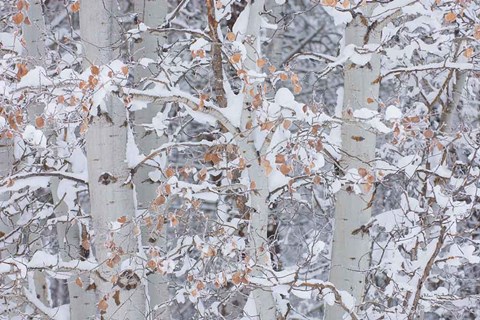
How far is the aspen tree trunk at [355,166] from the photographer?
3.75 meters

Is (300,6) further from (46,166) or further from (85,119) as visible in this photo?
(85,119)

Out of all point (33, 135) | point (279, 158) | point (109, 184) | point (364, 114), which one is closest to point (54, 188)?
point (109, 184)

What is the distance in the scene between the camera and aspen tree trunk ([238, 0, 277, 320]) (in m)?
3.28

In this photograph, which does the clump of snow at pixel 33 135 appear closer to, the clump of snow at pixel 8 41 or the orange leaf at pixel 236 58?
the orange leaf at pixel 236 58

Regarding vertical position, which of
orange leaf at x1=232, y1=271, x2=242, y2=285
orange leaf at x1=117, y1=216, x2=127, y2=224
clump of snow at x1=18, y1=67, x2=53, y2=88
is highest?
clump of snow at x1=18, y1=67, x2=53, y2=88

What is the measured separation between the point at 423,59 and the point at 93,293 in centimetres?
312

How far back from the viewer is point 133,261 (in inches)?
130

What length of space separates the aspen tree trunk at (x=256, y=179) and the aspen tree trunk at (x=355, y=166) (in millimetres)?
599

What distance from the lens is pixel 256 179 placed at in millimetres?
3410

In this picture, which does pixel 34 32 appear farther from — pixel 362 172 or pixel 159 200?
pixel 362 172

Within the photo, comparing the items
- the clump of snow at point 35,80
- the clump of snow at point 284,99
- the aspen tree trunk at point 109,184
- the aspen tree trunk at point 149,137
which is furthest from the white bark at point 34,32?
the clump of snow at point 284,99

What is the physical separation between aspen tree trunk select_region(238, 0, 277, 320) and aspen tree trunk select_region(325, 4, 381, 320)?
1.97ft

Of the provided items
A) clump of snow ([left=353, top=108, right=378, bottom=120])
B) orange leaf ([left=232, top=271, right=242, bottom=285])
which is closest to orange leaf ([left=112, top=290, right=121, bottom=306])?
orange leaf ([left=232, top=271, right=242, bottom=285])

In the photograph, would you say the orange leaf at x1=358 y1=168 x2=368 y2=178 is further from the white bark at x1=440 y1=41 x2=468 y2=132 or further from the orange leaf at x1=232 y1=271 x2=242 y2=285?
the white bark at x1=440 y1=41 x2=468 y2=132
